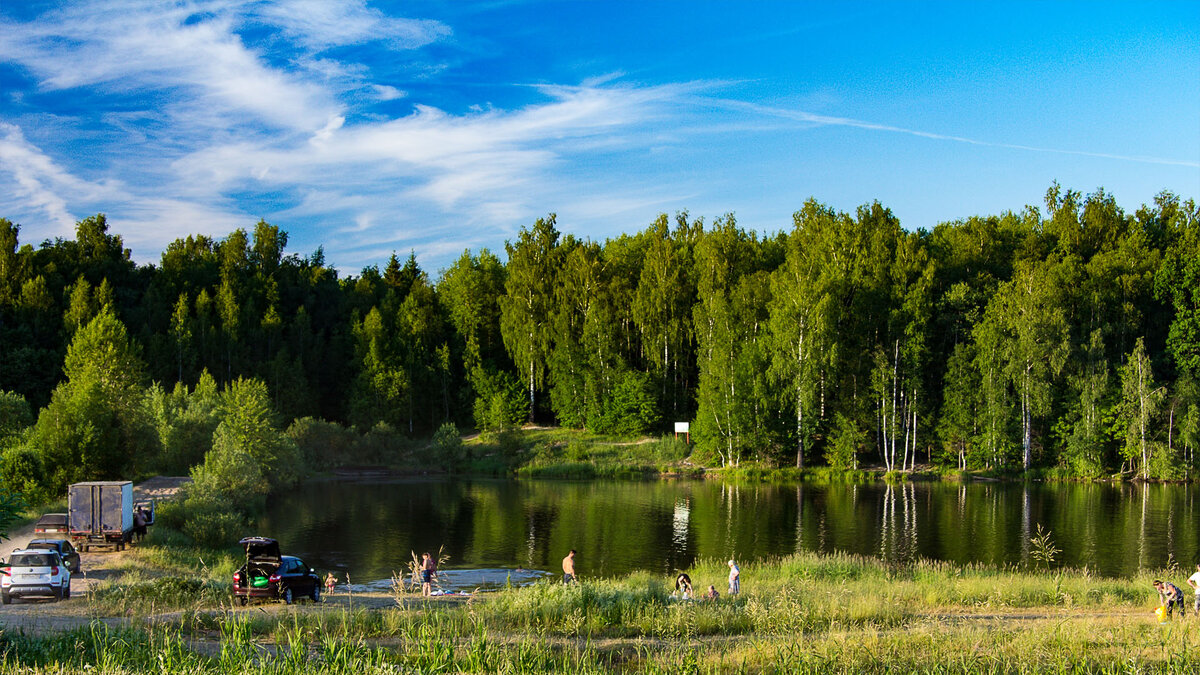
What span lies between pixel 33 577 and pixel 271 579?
5.56 m

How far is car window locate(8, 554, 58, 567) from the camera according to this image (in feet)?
70.2

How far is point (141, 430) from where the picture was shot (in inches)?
1764

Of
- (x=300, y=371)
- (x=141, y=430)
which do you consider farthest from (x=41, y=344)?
(x=141, y=430)

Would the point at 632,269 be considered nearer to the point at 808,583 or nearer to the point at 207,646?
the point at 808,583

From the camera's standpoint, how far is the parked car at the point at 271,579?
21438 mm

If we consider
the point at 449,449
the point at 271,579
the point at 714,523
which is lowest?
the point at 714,523

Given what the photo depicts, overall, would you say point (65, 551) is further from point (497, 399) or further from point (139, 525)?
point (497, 399)

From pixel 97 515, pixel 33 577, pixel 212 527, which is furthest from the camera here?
pixel 212 527

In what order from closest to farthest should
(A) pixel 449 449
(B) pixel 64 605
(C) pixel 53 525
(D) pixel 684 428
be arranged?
(B) pixel 64 605
(C) pixel 53 525
(D) pixel 684 428
(A) pixel 449 449

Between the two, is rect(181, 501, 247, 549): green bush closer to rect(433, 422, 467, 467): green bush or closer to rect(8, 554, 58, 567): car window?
rect(8, 554, 58, 567): car window

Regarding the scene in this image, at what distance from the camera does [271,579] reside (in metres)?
21.6

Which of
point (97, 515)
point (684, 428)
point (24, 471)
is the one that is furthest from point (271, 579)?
point (684, 428)

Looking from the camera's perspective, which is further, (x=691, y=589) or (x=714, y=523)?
(x=714, y=523)

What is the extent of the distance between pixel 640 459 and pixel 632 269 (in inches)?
827
